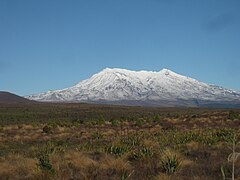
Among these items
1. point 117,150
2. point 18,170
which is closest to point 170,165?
point 117,150

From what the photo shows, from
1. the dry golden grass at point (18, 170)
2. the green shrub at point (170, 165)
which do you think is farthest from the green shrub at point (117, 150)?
the dry golden grass at point (18, 170)

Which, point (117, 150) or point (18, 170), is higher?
point (117, 150)

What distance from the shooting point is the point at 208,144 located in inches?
685

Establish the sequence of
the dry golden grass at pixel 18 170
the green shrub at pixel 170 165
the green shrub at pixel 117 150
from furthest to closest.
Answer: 1. the green shrub at pixel 117 150
2. the dry golden grass at pixel 18 170
3. the green shrub at pixel 170 165

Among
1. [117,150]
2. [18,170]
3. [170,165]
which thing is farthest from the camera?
[117,150]

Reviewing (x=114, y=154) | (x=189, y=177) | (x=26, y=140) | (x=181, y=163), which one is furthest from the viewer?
(x=26, y=140)

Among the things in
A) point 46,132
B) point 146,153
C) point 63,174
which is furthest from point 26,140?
point 63,174

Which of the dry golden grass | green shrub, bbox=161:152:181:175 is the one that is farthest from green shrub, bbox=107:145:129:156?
the dry golden grass

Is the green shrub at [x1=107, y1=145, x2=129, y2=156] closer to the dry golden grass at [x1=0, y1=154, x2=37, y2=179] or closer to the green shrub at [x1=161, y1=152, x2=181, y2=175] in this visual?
the green shrub at [x1=161, y1=152, x2=181, y2=175]

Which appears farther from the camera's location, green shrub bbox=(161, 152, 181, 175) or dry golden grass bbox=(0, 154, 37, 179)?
dry golden grass bbox=(0, 154, 37, 179)

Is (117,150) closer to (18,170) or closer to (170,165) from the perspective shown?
(170,165)

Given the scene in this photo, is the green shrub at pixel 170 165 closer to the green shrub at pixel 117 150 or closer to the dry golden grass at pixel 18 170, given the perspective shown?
the green shrub at pixel 117 150

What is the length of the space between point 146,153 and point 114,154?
1.61m

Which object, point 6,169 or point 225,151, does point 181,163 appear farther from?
point 6,169
